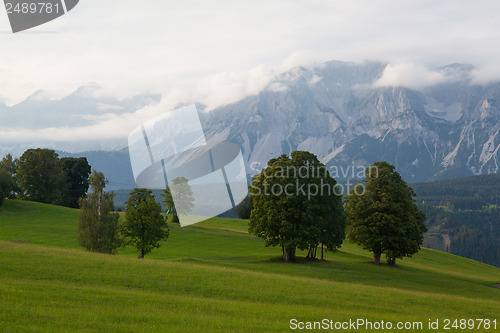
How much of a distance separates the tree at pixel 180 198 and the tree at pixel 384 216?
133 feet

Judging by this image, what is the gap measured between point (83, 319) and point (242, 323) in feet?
21.2

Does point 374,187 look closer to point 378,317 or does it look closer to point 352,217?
point 352,217

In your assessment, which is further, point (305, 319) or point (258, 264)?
point (258, 264)

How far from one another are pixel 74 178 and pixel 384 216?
8339cm

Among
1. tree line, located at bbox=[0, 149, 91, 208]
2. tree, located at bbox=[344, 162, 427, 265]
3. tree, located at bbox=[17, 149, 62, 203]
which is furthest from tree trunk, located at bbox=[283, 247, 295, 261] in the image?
tree, located at bbox=[17, 149, 62, 203]

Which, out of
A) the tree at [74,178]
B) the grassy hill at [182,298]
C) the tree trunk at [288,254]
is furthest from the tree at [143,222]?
the tree at [74,178]

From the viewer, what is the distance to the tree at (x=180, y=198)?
85.6 meters

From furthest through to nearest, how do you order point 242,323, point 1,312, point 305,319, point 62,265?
point 62,265 → point 305,319 → point 242,323 → point 1,312

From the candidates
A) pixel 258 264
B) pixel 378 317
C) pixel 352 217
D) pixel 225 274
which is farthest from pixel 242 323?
pixel 352 217

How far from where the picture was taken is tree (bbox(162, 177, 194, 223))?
85.6m

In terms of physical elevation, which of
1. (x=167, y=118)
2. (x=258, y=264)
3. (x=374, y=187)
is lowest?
(x=258, y=264)

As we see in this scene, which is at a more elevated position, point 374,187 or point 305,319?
point 374,187

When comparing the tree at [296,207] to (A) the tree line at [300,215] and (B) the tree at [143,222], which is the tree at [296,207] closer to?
(A) the tree line at [300,215]

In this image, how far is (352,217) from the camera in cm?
5503
